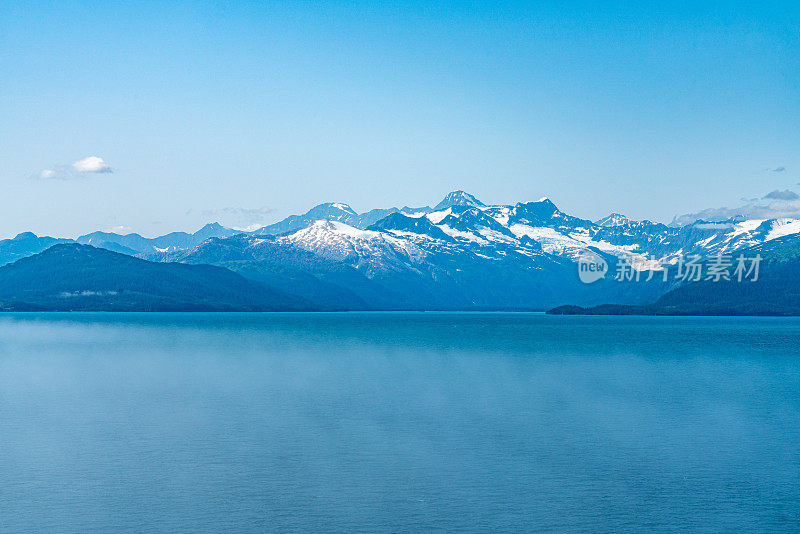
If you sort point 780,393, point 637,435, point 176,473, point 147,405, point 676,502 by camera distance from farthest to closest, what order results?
point 780,393 → point 147,405 → point 637,435 → point 176,473 → point 676,502

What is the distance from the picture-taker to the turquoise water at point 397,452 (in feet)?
159

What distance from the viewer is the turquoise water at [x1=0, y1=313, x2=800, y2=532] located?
48.5 meters

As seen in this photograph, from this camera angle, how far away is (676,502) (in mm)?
51000

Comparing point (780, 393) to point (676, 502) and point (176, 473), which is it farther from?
point (176, 473)

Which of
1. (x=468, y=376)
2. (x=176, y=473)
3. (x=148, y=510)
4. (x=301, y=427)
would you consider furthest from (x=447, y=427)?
(x=468, y=376)

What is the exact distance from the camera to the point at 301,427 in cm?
7675

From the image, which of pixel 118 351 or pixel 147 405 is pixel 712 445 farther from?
pixel 118 351

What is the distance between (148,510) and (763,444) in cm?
4947

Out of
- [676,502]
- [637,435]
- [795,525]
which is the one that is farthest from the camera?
[637,435]

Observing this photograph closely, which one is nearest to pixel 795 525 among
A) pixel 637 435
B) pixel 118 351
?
pixel 637 435

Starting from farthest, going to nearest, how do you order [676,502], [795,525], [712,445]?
[712,445] → [676,502] → [795,525]

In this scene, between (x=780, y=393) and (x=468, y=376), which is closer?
(x=780, y=393)

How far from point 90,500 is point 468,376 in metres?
81.8

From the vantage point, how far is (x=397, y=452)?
6550 centimetres
